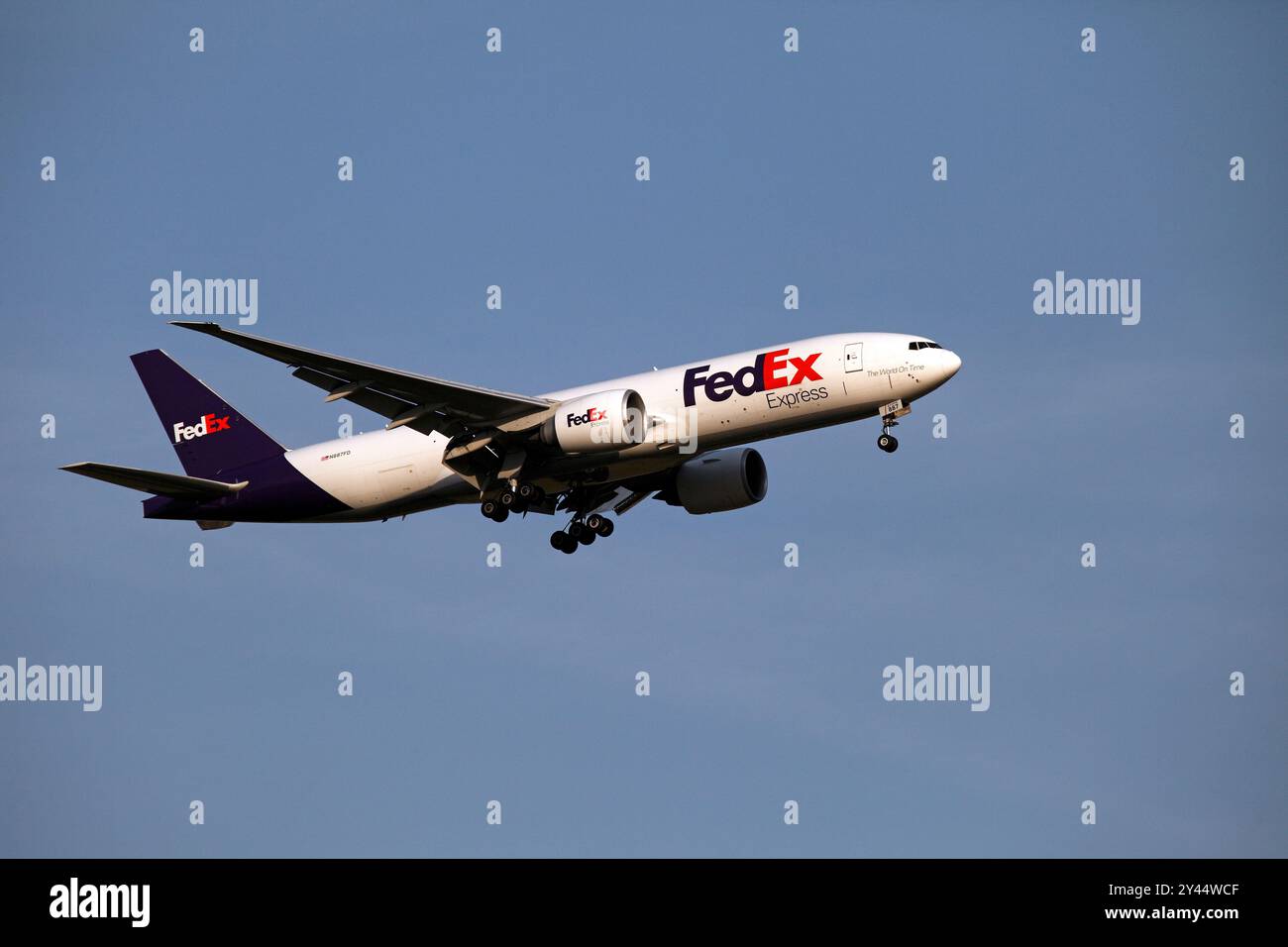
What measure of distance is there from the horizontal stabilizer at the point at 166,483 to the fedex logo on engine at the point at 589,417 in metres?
11.6

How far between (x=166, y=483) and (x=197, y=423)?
368 cm

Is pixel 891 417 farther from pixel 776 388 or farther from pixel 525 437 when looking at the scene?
pixel 525 437

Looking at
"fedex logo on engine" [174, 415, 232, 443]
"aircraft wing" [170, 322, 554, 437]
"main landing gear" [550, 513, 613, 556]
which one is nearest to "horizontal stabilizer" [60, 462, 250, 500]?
"fedex logo on engine" [174, 415, 232, 443]

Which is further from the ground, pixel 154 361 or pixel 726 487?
pixel 154 361

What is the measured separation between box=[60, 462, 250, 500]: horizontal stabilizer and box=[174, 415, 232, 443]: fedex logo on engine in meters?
1.60

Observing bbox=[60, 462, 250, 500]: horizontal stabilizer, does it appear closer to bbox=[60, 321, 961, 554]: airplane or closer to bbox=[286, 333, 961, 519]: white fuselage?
bbox=[60, 321, 961, 554]: airplane

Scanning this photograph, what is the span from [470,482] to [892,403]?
12.3 metres

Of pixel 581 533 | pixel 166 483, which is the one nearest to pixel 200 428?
pixel 166 483

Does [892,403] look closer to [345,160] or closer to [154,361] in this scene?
[345,160]

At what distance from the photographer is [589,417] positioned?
143 feet
